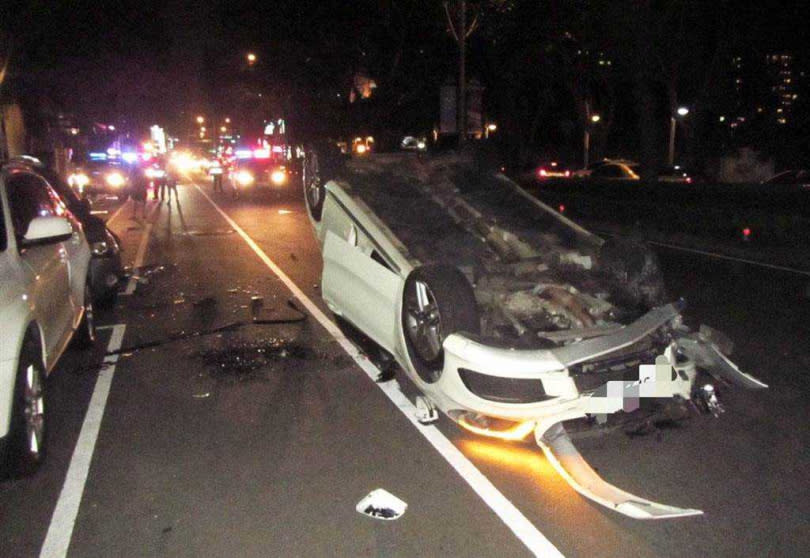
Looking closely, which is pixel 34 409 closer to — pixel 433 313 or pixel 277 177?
pixel 433 313

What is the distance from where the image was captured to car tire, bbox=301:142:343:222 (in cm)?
775

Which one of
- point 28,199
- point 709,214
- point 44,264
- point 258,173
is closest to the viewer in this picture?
point 44,264

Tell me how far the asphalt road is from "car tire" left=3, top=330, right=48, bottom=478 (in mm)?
159

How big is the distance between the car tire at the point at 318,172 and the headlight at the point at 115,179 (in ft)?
95.9

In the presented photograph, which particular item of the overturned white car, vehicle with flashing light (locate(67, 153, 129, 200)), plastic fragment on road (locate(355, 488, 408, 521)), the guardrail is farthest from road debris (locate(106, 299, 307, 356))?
vehicle with flashing light (locate(67, 153, 129, 200))

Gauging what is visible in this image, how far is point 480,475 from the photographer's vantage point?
4.99 m

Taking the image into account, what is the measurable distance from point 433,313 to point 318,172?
291cm

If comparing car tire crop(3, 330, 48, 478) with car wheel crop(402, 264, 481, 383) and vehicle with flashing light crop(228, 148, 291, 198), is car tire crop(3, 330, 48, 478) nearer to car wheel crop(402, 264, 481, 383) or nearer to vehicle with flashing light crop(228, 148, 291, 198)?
car wheel crop(402, 264, 481, 383)

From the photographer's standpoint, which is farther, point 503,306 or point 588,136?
point 588,136

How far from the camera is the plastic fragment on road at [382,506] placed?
446 cm

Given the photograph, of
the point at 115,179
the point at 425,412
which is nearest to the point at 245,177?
the point at 115,179

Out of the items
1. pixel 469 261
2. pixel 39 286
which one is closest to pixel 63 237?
pixel 39 286

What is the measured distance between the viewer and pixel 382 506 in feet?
15.0

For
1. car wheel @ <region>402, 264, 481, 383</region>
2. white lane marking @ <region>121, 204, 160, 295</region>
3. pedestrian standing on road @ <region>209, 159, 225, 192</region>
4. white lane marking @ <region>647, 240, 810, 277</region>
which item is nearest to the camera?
car wheel @ <region>402, 264, 481, 383</region>
